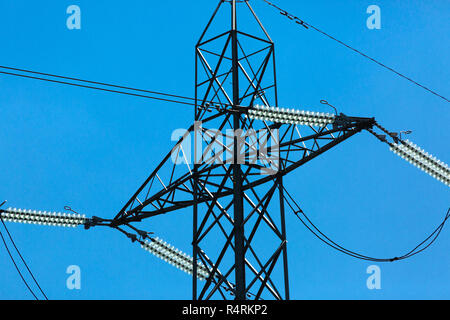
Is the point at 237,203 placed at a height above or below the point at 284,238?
above

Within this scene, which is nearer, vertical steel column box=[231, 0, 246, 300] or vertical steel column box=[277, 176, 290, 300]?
vertical steel column box=[231, 0, 246, 300]

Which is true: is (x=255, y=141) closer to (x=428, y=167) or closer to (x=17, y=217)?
(x=428, y=167)

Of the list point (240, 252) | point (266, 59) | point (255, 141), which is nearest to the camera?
point (240, 252)

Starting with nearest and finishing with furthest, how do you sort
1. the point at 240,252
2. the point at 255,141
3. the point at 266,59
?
the point at 240,252 < the point at 255,141 < the point at 266,59

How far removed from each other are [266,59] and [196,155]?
4.75 m

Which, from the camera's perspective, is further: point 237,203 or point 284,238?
point 284,238

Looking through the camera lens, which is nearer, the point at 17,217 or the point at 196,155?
the point at 196,155

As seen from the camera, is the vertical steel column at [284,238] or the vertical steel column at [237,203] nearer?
the vertical steel column at [237,203]

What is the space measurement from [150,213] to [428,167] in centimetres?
1122

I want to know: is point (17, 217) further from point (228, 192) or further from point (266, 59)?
point (266, 59)

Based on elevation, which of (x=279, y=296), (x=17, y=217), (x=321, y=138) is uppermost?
(x=321, y=138)

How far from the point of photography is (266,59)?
30.1 metres

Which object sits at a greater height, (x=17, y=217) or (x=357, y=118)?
(x=357, y=118)

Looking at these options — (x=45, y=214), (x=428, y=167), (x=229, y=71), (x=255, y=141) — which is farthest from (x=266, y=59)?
(x=45, y=214)
